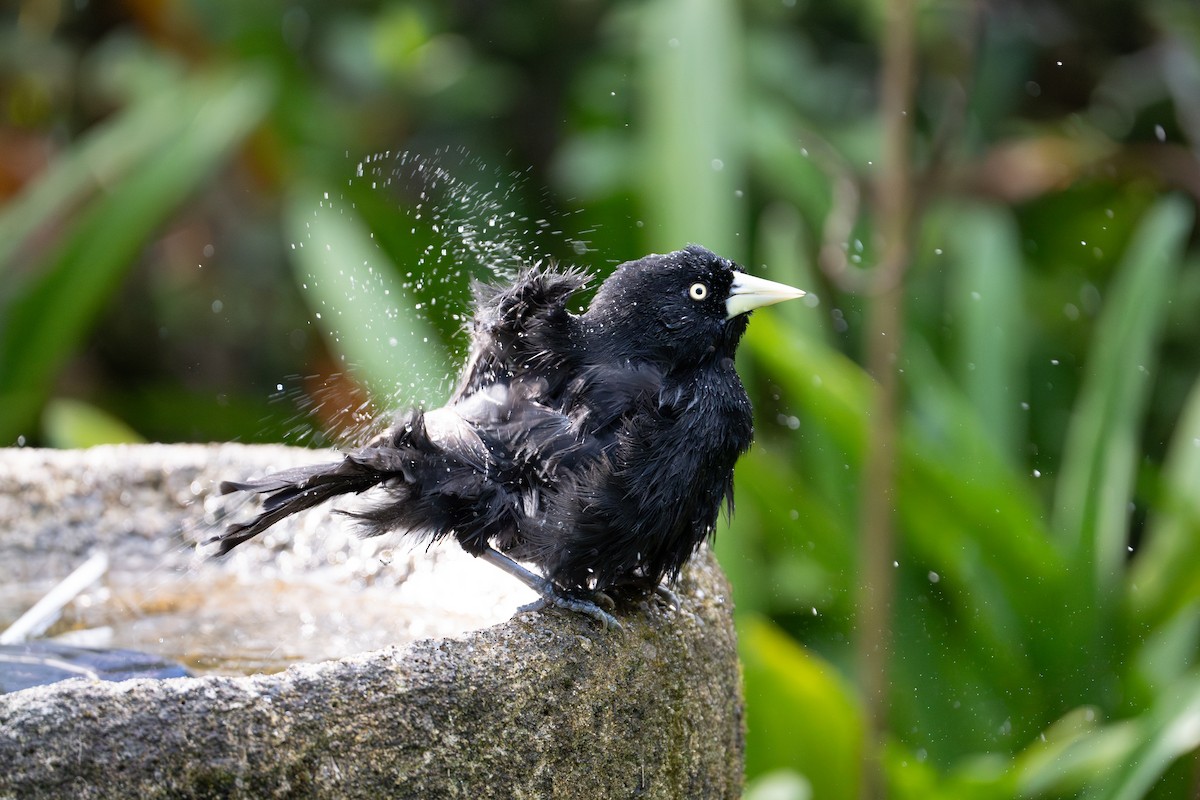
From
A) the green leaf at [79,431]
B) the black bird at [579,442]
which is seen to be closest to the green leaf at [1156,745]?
the black bird at [579,442]

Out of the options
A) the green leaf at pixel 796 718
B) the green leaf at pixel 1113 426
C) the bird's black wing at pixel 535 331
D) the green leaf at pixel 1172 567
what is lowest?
the green leaf at pixel 796 718

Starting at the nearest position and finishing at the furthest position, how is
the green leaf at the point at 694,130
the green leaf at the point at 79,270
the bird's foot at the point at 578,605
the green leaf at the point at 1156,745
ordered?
1. the bird's foot at the point at 578,605
2. the green leaf at the point at 1156,745
3. the green leaf at the point at 694,130
4. the green leaf at the point at 79,270

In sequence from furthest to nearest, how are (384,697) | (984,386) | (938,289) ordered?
(938,289) < (984,386) < (384,697)

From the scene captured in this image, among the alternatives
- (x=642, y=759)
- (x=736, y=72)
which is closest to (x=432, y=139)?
(x=736, y=72)

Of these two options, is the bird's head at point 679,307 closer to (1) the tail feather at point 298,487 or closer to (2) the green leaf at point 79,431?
(1) the tail feather at point 298,487

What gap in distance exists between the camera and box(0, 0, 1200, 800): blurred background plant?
347 cm

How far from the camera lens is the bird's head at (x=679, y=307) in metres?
2.07

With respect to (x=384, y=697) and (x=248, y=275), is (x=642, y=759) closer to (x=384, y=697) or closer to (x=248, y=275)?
(x=384, y=697)

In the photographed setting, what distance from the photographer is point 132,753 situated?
139 centimetres

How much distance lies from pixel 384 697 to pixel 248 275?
4940 millimetres

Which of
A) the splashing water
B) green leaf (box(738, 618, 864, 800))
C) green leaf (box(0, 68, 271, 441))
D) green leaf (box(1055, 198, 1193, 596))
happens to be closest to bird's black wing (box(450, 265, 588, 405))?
the splashing water

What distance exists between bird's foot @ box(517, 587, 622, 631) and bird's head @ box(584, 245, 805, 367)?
414 millimetres

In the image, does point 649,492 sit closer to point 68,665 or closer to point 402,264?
point 68,665

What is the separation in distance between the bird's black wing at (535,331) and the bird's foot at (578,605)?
0.35m
